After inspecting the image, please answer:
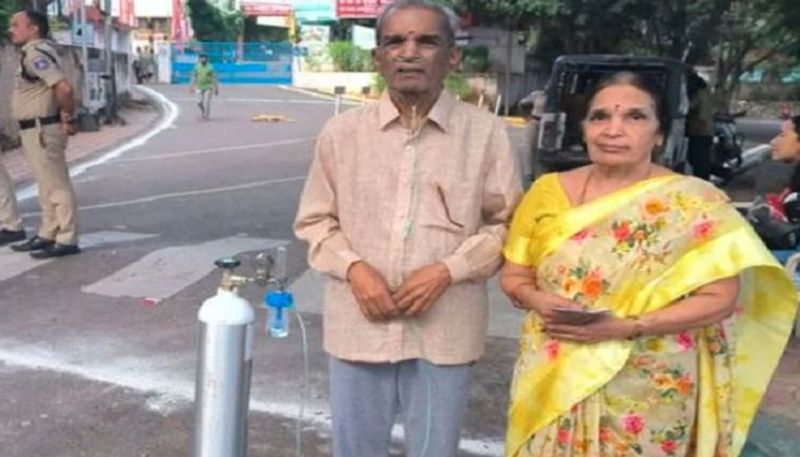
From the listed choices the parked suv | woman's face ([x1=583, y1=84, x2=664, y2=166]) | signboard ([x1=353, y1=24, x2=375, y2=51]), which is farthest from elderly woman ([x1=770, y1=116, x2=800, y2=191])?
signboard ([x1=353, y1=24, x2=375, y2=51])

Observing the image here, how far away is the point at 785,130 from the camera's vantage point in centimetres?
500

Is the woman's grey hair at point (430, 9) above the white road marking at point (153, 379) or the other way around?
above

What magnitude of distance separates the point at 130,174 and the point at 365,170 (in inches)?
431

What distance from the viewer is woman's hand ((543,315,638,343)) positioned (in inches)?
88.4

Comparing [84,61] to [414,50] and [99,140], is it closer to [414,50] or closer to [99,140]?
[99,140]

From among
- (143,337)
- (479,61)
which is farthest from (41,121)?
(479,61)

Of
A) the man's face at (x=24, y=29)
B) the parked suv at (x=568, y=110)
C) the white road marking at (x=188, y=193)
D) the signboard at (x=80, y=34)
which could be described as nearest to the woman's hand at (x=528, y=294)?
the man's face at (x=24, y=29)

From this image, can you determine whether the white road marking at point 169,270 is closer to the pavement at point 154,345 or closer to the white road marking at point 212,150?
the pavement at point 154,345

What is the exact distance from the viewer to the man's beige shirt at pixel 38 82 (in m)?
6.99

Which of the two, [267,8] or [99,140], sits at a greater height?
[267,8]

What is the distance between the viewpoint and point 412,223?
7.98 feet

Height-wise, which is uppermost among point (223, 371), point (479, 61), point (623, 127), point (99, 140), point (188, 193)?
point (623, 127)

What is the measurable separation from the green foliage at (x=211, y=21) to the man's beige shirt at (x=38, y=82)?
51.0 meters

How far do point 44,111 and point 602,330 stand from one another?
583 cm
